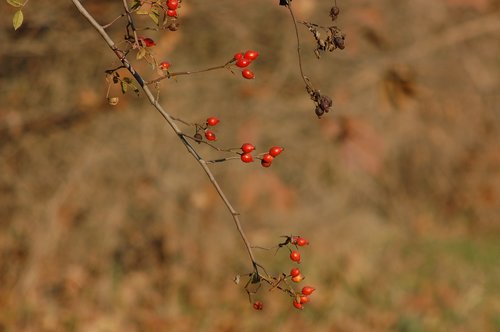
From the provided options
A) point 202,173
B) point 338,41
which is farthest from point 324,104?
point 202,173

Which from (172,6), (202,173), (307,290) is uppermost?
(202,173)

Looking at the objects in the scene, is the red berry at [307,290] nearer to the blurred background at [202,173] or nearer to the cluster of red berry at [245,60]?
the cluster of red berry at [245,60]

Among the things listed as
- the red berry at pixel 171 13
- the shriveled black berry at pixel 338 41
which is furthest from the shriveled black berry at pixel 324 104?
the red berry at pixel 171 13

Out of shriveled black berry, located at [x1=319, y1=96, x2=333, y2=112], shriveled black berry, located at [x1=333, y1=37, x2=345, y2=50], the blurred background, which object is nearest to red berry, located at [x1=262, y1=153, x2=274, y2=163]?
shriveled black berry, located at [x1=319, y1=96, x2=333, y2=112]

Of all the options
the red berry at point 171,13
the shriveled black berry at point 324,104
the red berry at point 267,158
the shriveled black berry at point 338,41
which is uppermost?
the shriveled black berry at point 338,41

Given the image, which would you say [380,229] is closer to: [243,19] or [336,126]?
[336,126]

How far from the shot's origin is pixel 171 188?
6.14 meters

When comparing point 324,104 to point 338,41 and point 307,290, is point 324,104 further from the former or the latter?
point 307,290

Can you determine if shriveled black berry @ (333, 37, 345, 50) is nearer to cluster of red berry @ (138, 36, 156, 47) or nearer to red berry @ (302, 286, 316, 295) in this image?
cluster of red berry @ (138, 36, 156, 47)

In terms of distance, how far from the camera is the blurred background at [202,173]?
5.54 metres

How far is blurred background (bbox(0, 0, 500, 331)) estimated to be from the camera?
5535 mm

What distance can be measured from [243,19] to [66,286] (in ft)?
6.29

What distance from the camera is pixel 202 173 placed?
623 cm

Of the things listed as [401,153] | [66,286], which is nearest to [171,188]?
[66,286]
